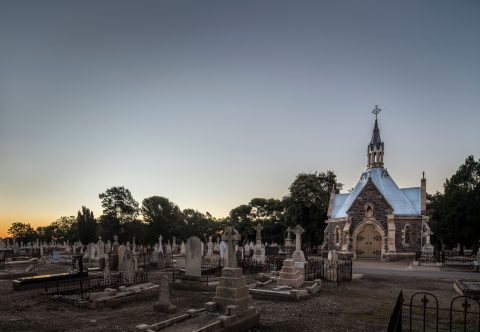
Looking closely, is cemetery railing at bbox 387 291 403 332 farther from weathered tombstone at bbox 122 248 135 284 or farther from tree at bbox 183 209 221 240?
tree at bbox 183 209 221 240

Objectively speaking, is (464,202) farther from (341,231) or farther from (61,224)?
(61,224)

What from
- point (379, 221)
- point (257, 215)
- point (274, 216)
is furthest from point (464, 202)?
point (257, 215)

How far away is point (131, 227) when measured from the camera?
60.8 m

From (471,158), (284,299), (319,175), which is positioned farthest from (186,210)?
(284,299)

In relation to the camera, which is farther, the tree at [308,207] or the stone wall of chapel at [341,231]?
the tree at [308,207]

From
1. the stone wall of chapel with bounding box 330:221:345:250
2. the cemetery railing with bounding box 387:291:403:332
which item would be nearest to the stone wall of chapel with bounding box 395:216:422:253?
the stone wall of chapel with bounding box 330:221:345:250

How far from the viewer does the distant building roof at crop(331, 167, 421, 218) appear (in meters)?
33.4

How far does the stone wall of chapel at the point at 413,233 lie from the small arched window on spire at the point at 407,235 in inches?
7.2

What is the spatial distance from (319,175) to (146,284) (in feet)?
124

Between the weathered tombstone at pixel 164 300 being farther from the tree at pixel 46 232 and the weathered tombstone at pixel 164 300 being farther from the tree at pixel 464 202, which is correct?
the tree at pixel 46 232

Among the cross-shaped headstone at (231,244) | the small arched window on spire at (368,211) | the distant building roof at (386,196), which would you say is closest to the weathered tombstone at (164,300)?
the cross-shaped headstone at (231,244)

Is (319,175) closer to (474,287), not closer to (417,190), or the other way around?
(417,190)

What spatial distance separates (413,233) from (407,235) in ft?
1.90

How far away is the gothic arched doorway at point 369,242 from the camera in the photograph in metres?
33.3
